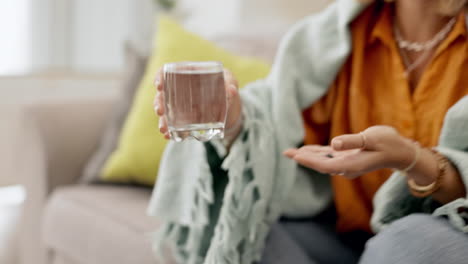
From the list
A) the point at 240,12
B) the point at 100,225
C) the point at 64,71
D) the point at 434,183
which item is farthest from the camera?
the point at 64,71

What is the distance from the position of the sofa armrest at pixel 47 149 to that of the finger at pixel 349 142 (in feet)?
3.19

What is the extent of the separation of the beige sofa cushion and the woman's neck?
0.60 m

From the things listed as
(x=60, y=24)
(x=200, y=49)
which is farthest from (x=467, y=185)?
(x=60, y=24)

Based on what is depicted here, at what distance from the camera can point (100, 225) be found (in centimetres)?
114

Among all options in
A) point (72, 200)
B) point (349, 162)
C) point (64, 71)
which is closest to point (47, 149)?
point (72, 200)

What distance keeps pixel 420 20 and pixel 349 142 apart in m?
0.38

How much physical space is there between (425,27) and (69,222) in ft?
2.81

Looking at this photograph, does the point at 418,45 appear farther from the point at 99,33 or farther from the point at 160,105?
the point at 99,33

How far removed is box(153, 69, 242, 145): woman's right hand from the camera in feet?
2.18

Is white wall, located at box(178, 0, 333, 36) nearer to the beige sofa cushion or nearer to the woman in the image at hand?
the beige sofa cushion

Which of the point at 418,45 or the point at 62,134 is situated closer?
the point at 418,45

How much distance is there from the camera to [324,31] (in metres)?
0.96

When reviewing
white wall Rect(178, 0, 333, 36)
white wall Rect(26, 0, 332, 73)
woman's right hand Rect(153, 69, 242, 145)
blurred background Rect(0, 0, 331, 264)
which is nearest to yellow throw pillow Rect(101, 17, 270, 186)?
blurred background Rect(0, 0, 331, 264)

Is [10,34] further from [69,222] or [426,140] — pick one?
[426,140]
